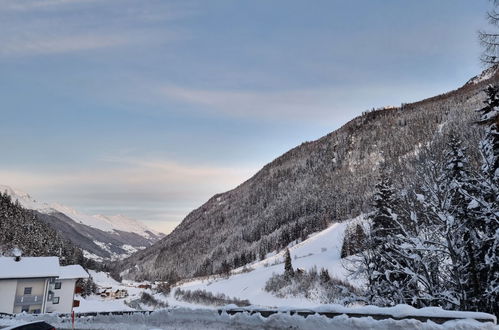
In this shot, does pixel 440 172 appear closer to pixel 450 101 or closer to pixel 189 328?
pixel 189 328

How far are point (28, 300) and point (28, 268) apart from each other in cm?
446

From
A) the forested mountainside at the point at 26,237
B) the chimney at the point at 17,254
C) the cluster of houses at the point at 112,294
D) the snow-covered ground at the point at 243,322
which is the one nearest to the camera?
the snow-covered ground at the point at 243,322

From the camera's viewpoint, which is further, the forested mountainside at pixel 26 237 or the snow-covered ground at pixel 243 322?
the forested mountainside at pixel 26 237

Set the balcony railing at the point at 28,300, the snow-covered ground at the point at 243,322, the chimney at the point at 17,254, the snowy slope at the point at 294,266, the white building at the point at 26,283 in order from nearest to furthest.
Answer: the snow-covered ground at the point at 243,322, the white building at the point at 26,283, the balcony railing at the point at 28,300, the chimney at the point at 17,254, the snowy slope at the point at 294,266

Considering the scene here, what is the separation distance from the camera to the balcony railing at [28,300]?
50312mm

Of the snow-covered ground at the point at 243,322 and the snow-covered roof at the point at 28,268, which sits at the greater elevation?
the snow-covered roof at the point at 28,268

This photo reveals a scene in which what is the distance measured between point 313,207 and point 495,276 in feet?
483

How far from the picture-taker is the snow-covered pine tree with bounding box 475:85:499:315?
14.2m

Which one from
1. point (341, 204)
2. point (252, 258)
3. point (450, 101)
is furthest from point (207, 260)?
point (450, 101)

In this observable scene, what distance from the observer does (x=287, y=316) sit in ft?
29.2

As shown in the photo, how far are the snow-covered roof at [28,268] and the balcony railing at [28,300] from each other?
9.29 feet

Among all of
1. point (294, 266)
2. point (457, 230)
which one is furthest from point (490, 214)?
point (294, 266)

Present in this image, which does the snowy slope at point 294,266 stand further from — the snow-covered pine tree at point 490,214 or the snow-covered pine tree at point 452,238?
the snow-covered pine tree at point 452,238

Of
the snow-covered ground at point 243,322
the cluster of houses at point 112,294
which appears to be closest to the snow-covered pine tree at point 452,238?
the snow-covered ground at point 243,322
